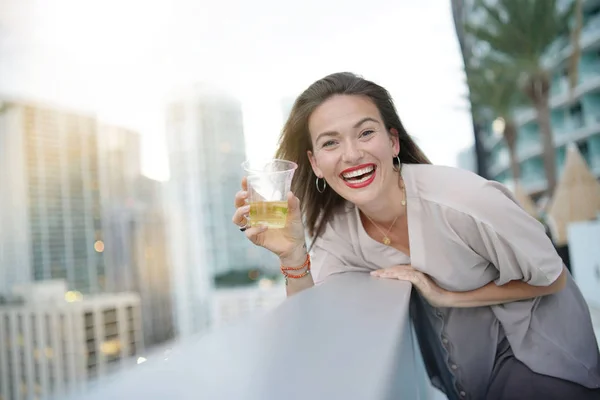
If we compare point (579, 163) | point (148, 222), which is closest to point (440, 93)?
point (579, 163)

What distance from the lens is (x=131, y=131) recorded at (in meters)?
54.9

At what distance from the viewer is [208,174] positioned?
153ft

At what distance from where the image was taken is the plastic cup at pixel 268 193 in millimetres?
1257

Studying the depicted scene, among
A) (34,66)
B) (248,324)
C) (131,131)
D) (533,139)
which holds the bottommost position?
(248,324)

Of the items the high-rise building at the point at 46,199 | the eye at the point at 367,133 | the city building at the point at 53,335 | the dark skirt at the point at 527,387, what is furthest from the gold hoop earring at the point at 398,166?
the high-rise building at the point at 46,199

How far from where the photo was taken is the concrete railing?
1.16ft

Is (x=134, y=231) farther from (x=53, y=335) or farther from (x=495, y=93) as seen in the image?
(x=495, y=93)

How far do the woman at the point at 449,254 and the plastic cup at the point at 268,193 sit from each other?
4cm

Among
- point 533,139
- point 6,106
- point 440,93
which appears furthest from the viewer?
point 6,106

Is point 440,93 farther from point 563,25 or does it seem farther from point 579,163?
point 579,163

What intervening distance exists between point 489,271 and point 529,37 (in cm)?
1154

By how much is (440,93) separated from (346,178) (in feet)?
50.3

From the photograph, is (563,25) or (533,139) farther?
(533,139)

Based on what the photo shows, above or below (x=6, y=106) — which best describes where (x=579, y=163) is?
below
